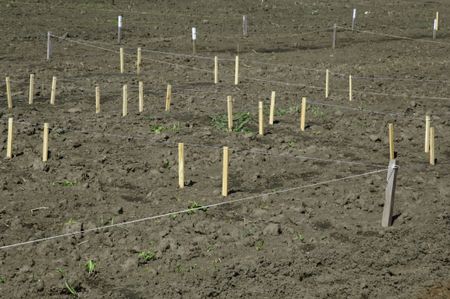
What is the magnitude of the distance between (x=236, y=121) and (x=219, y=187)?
13.2 feet

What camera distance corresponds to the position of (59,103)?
16.8 m

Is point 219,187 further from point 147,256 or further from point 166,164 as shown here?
point 147,256

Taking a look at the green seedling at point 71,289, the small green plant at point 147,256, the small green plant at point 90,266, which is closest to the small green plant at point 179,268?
the small green plant at point 147,256

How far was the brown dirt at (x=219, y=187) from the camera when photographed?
834cm

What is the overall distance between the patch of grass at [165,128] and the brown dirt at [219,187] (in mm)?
43

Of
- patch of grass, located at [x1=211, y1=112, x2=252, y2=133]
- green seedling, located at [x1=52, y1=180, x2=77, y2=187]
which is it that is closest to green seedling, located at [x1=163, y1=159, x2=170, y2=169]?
green seedling, located at [x1=52, y1=180, x2=77, y2=187]

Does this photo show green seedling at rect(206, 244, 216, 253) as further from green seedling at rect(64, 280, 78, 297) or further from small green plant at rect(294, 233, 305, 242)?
green seedling at rect(64, 280, 78, 297)

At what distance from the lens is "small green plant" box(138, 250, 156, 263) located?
345 inches

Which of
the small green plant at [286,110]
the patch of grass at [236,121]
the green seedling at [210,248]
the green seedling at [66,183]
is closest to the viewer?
the green seedling at [210,248]

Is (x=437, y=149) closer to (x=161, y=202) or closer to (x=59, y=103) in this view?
(x=161, y=202)

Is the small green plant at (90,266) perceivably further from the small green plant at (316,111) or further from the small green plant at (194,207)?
the small green plant at (316,111)

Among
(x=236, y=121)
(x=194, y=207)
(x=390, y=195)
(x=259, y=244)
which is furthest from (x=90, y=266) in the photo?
(x=236, y=121)

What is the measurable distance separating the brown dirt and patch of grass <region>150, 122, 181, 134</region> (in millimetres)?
43

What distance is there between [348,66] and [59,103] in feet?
30.4
